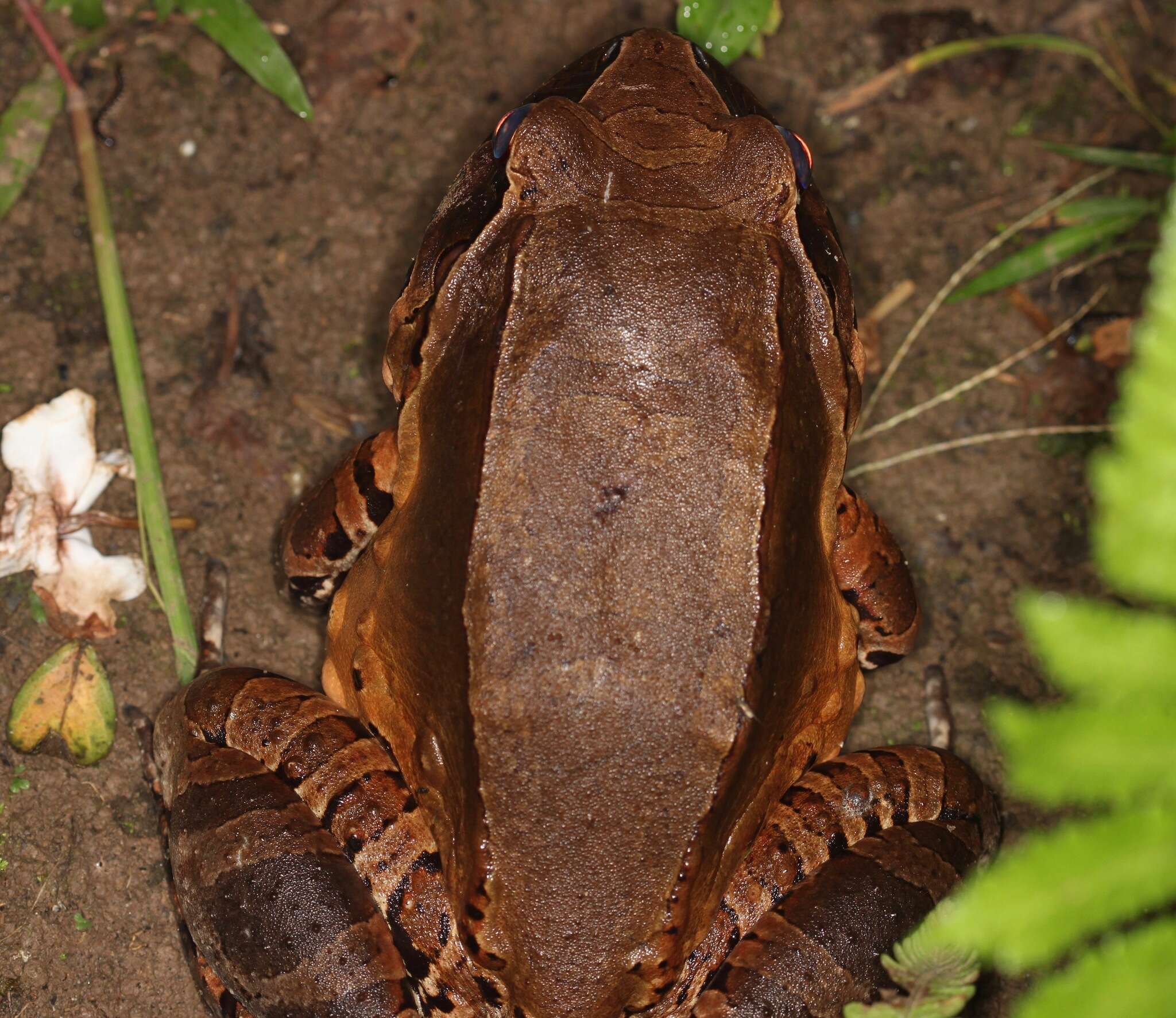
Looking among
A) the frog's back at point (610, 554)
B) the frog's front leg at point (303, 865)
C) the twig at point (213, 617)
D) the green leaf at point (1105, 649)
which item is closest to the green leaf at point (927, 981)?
the frog's back at point (610, 554)

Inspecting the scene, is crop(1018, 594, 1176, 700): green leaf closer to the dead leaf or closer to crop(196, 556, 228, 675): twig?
crop(196, 556, 228, 675): twig

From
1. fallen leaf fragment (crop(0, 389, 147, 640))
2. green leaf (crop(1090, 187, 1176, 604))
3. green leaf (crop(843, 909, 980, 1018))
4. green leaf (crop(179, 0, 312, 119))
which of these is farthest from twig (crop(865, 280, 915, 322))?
green leaf (crop(1090, 187, 1176, 604))

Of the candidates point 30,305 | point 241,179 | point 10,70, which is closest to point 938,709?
point 241,179

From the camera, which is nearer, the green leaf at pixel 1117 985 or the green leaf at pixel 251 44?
the green leaf at pixel 1117 985

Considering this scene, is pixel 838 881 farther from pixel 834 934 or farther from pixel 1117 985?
pixel 1117 985

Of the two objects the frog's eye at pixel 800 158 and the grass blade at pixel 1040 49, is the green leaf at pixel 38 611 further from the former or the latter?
the grass blade at pixel 1040 49

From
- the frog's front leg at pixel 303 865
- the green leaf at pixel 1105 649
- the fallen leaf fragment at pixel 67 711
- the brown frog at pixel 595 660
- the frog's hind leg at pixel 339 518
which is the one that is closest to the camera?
the green leaf at pixel 1105 649
